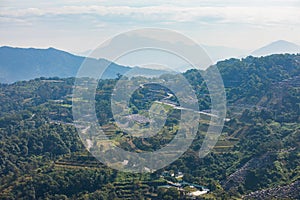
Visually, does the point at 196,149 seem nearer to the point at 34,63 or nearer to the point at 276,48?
the point at 34,63

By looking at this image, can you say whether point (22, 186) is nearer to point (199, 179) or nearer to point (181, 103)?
point (199, 179)

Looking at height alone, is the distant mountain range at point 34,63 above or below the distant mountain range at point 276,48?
below

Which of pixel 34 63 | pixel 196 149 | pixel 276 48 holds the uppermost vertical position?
pixel 276 48

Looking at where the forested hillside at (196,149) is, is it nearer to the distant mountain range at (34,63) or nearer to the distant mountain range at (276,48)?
the distant mountain range at (34,63)

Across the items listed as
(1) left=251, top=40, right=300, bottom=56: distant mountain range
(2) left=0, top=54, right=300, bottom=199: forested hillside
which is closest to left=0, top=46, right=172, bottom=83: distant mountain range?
(1) left=251, top=40, right=300, bottom=56: distant mountain range

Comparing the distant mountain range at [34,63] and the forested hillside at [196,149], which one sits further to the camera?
the distant mountain range at [34,63]

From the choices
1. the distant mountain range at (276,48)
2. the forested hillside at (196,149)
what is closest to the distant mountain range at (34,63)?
the distant mountain range at (276,48)

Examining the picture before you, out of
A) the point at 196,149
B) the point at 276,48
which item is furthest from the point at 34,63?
the point at 196,149

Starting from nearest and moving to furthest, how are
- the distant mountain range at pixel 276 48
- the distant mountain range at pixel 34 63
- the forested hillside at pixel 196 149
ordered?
the forested hillside at pixel 196 149
the distant mountain range at pixel 34 63
the distant mountain range at pixel 276 48

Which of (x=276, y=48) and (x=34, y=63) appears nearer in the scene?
(x=34, y=63)

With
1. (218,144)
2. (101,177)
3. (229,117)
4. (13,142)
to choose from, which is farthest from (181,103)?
(101,177)
